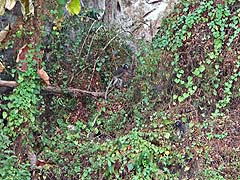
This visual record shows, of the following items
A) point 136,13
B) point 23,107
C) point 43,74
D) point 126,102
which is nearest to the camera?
point 23,107

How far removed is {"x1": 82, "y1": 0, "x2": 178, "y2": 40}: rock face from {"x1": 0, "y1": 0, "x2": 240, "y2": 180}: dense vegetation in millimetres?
1054

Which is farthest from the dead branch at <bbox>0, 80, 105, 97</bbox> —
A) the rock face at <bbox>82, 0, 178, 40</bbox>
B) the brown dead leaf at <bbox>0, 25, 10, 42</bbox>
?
the rock face at <bbox>82, 0, 178, 40</bbox>

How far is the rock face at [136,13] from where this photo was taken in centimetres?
592

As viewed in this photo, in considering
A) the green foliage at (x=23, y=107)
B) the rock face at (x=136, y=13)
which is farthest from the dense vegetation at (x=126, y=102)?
the rock face at (x=136, y=13)

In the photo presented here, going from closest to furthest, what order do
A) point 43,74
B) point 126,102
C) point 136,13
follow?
point 43,74 → point 126,102 → point 136,13

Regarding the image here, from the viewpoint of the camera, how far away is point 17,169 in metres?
3.65

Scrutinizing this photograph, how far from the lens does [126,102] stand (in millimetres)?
4441

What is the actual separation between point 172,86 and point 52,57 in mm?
1467

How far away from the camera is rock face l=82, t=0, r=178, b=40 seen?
Result: 19.4 ft

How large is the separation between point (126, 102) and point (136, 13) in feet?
12.6

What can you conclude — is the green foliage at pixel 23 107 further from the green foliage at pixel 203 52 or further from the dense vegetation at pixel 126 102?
the green foliage at pixel 203 52

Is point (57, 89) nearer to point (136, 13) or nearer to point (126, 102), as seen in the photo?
point (126, 102)

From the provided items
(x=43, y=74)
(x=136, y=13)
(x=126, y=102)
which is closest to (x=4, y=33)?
(x=43, y=74)

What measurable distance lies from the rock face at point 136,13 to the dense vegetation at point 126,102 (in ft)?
3.46
